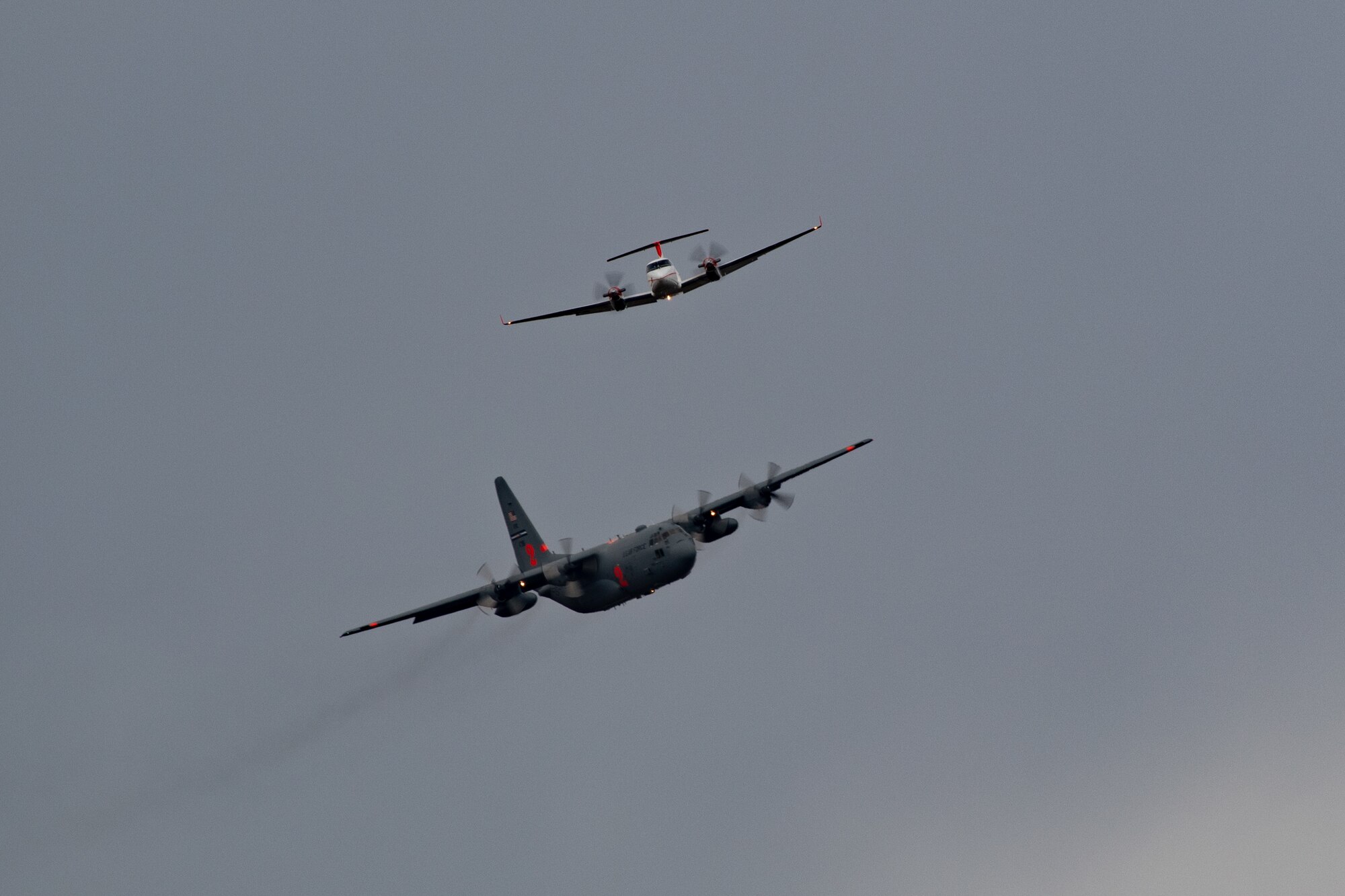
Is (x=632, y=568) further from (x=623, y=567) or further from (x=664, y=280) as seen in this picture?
(x=664, y=280)

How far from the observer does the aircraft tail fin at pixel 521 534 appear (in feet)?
232

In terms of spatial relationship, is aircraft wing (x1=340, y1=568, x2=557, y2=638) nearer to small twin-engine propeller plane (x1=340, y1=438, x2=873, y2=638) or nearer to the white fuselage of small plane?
small twin-engine propeller plane (x1=340, y1=438, x2=873, y2=638)

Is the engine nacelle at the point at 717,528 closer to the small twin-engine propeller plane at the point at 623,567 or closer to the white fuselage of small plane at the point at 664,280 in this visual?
the small twin-engine propeller plane at the point at 623,567

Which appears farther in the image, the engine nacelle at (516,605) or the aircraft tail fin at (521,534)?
the aircraft tail fin at (521,534)

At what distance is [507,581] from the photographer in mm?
65312

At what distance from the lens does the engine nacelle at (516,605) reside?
64.7 m

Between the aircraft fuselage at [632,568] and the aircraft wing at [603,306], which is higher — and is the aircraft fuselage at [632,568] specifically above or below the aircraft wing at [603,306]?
below

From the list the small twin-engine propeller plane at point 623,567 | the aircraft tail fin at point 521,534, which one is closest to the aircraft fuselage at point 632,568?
the small twin-engine propeller plane at point 623,567

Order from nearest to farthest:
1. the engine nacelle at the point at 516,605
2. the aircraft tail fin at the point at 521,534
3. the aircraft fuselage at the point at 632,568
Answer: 1. the aircraft fuselage at the point at 632,568
2. the engine nacelle at the point at 516,605
3. the aircraft tail fin at the point at 521,534

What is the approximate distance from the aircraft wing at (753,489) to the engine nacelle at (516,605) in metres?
9.26

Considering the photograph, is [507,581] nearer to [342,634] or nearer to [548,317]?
[342,634]

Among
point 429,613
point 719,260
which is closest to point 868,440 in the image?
point 719,260

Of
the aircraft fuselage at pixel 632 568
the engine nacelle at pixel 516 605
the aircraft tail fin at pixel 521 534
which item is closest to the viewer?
the aircraft fuselage at pixel 632 568

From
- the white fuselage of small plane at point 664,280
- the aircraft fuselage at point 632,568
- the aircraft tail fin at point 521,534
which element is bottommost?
the aircraft fuselage at point 632,568
